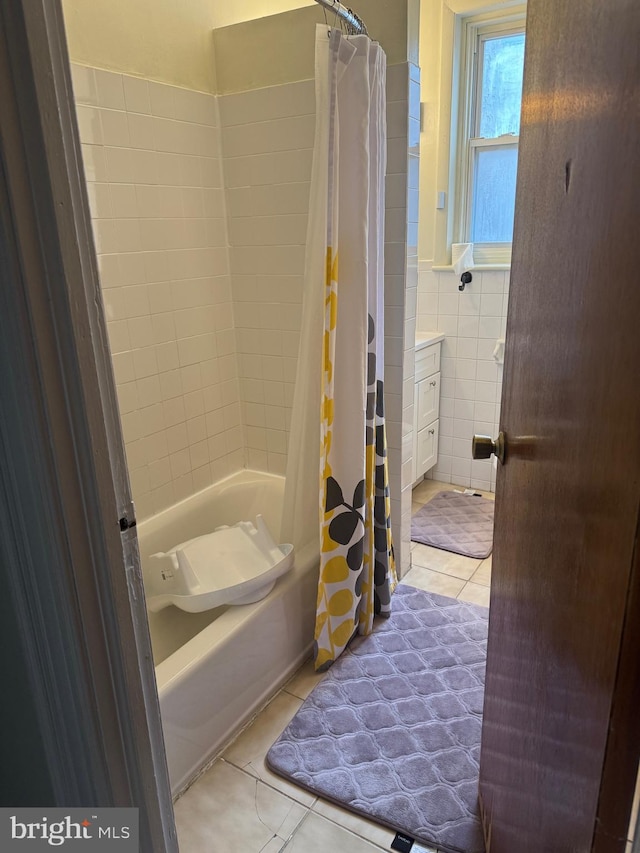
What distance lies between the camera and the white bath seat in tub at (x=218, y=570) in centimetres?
175

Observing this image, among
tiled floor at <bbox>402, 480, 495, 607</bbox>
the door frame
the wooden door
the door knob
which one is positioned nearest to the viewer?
the wooden door

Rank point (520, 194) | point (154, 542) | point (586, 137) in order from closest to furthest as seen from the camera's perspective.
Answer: point (586, 137), point (520, 194), point (154, 542)

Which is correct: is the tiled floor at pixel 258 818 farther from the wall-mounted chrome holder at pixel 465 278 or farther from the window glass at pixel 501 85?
the window glass at pixel 501 85

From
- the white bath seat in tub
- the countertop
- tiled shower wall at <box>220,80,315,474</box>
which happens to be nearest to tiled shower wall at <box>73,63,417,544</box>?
tiled shower wall at <box>220,80,315,474</box>

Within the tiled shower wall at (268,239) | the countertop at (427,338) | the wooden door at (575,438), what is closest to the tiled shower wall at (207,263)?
the tiled shower wall at (268,239)

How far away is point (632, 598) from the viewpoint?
48 centimetres

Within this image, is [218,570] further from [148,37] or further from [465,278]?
[465,278]

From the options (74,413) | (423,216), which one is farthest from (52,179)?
(423,216)

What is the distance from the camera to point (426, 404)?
3010mm

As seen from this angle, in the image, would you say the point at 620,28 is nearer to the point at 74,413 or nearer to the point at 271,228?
the point at 74,413

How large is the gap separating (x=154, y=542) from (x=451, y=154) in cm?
233

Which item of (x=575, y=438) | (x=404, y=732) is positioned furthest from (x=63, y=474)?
(x=404, y=732)

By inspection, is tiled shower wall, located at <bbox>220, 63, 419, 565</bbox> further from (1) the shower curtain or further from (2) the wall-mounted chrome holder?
(2) the wall-mounted chrome holder

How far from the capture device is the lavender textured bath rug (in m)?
1.47
